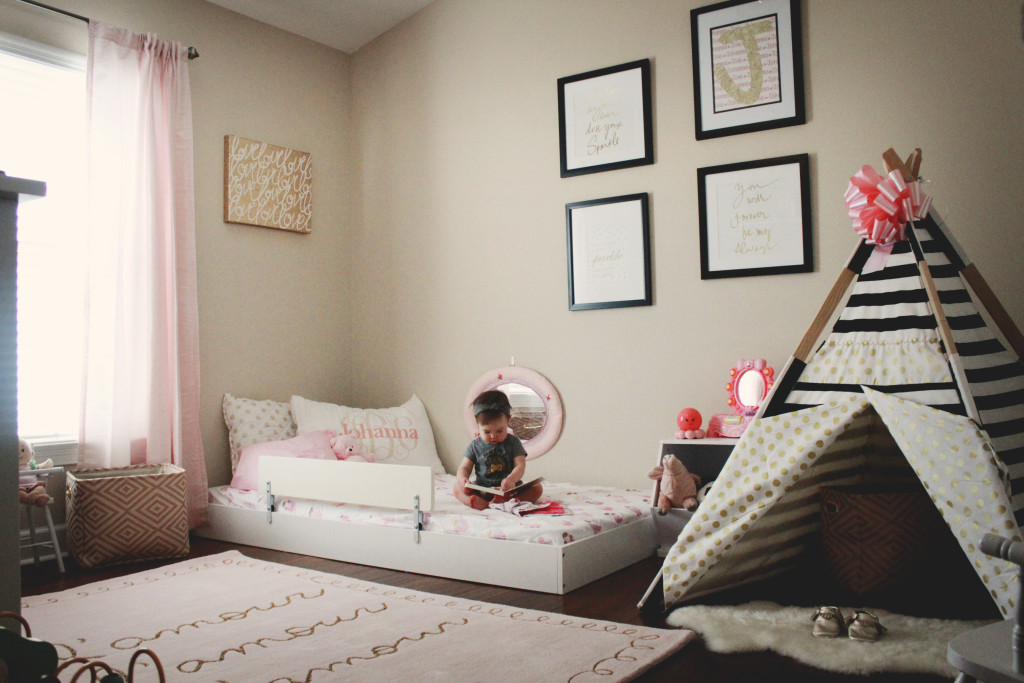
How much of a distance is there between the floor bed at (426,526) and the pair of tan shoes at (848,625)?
81 cm

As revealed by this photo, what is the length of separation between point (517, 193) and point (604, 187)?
49 centimetres

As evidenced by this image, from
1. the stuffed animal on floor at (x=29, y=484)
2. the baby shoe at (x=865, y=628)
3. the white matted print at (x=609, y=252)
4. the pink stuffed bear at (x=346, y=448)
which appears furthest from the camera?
the pink stuffed bear at (x=346, y=448)

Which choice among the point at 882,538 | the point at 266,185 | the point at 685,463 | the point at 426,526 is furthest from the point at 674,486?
the point at 266,185

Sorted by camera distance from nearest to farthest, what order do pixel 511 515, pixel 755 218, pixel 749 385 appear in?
pixel 511 515, pixel 749 385, pixel 755 218

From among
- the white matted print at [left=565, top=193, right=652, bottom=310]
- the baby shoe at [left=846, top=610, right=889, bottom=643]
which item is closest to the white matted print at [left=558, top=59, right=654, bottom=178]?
the white matted print at [left=565, top=193, right=652, bottom=310]

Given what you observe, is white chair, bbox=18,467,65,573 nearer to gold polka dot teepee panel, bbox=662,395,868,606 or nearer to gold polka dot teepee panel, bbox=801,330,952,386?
gold polka dot teepee panel, bbox=662,395,868,606

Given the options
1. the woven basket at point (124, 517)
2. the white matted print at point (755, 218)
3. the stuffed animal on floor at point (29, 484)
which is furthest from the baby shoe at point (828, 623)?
the stuffed animal on floor at point (29, 484)

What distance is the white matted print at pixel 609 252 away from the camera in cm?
360

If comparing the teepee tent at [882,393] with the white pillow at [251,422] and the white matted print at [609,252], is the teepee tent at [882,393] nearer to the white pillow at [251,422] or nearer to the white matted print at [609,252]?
the white matted print at [609,252]

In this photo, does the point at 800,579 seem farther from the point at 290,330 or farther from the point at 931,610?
the point at 290,330

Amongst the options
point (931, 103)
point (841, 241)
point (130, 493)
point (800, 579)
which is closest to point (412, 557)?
point (130, 493)

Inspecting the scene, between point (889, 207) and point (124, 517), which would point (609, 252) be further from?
point (124, 517)

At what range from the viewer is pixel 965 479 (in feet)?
6.45

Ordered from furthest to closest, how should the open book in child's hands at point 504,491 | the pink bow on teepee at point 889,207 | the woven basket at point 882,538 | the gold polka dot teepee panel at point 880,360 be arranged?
the open book in child's hands at point 504,491 < the woven basket at point 882,538 < the pink bow on teepee at point 889,207 < the gold polka dot teepee panel at point 880,360
